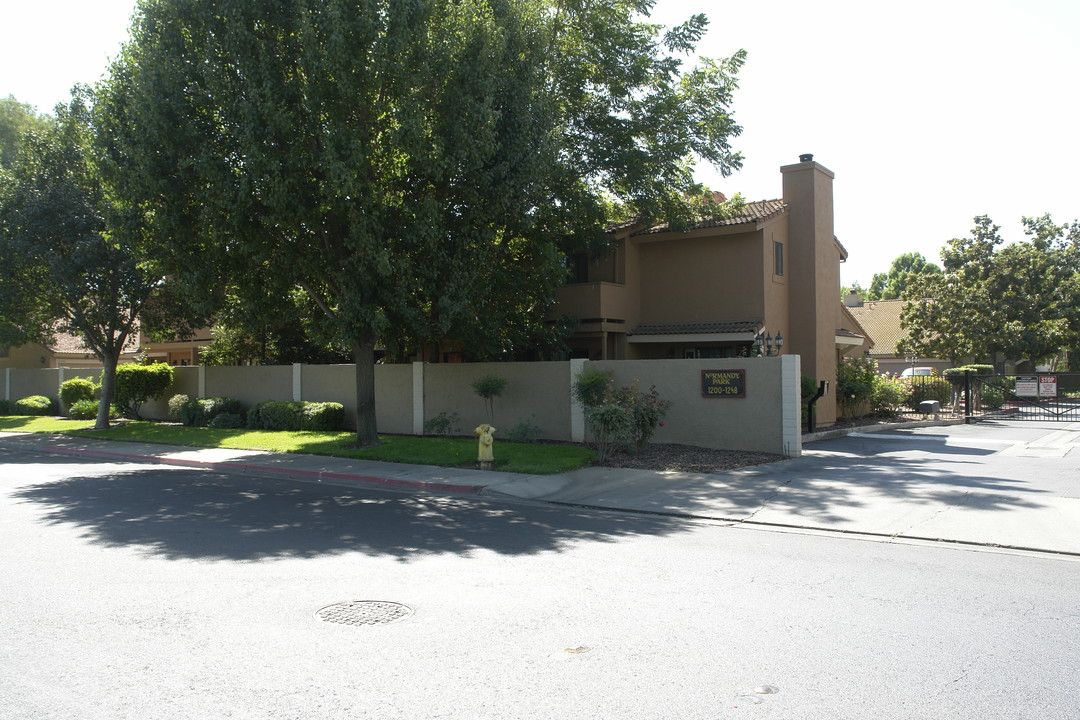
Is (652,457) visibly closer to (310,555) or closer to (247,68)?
(310,555)

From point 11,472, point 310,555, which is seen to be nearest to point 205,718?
point 310,555

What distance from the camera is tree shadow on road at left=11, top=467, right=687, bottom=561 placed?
28.6 feet

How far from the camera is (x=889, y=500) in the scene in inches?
467

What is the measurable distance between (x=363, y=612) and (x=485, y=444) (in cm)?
869

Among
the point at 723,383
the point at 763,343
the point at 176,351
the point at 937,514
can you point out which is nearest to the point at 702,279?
the point at 763,343

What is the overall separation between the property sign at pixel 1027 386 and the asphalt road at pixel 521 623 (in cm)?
2044

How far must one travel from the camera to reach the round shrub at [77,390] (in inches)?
1227

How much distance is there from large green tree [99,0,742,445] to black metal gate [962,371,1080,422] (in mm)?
18284

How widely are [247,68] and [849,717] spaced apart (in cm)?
1486

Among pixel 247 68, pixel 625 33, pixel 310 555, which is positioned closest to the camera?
pixel 310 555

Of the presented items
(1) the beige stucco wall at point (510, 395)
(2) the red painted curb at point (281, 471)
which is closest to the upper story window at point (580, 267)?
(1) the beige stucco wall at point (510, 395)

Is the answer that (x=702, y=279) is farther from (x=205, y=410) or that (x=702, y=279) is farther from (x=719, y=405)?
(x=205, y=410)

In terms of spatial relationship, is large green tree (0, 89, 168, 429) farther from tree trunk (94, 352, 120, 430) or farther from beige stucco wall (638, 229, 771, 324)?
beige stucco wall (638, 229, 771, 324)

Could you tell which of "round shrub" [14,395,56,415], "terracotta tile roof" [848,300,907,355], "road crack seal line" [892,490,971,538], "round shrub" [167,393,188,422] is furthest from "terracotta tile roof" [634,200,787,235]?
"terracotta tile roof" [848,300,907,355]
